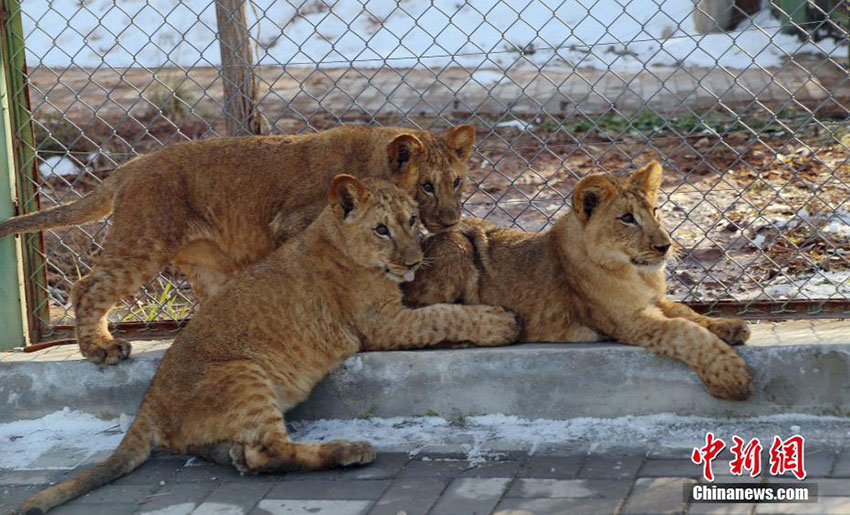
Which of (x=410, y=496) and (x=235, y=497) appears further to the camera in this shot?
(x=235, y=497)

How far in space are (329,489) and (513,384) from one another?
106cm

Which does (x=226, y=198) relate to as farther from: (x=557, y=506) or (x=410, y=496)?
(x=557, y=506)

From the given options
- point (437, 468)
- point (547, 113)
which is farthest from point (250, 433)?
point (547, 113)

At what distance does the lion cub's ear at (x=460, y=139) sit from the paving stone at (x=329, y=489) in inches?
77.2

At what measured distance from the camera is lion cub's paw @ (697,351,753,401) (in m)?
5.16

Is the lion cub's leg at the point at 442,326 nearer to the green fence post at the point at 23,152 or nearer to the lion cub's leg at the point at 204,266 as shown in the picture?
the lion cub's leg at the point at 204,266

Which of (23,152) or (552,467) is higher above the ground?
(23,152)

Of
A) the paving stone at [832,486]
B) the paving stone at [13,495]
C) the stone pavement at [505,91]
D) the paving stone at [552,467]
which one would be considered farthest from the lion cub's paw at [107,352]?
the stone pavement at [505,91]

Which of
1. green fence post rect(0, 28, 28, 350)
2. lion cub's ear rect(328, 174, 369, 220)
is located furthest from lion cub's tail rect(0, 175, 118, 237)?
lion cub's ear rect(328, 174, 369, 220)

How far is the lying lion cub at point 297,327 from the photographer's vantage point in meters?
5.23

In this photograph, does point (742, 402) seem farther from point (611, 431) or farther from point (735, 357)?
point (611, 431)

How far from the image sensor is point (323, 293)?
5.77 metres

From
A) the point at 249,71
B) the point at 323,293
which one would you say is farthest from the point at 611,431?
the point at 249,71

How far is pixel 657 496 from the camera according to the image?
4.46 metres
